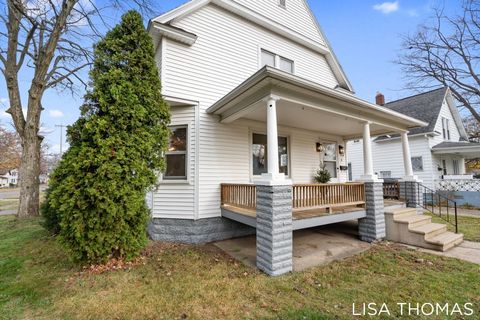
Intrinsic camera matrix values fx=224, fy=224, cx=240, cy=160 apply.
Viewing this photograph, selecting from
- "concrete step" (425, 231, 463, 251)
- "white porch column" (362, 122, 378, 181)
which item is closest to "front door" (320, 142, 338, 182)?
"white porch column" (362, 122, 378, 181)

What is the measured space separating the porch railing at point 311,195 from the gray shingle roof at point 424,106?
1162 cm

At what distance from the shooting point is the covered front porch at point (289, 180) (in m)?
4.20

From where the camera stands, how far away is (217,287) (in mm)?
3590

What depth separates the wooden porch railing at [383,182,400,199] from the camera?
310 inches

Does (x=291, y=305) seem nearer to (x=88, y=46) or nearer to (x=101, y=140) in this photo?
(x=101, y=140)

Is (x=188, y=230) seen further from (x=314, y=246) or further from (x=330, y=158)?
(x=330, y=158)

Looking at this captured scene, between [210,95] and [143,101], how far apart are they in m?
2.23

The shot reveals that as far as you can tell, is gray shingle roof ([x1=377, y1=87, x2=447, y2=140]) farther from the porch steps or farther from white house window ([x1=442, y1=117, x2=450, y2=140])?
the porch steps

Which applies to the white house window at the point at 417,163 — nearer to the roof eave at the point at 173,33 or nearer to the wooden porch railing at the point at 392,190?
the wooden porch railing at the point at 392,190

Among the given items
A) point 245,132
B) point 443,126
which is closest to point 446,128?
point 443,126

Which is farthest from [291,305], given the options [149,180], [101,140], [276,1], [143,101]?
[276,1]

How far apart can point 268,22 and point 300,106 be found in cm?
424

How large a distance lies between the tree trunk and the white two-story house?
6.92 meters

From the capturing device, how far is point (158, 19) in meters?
5.79
